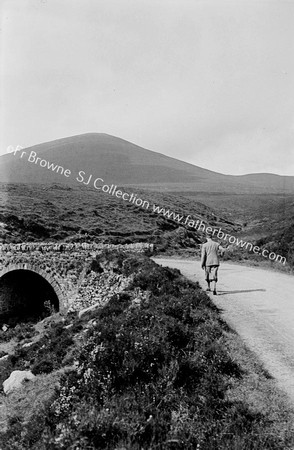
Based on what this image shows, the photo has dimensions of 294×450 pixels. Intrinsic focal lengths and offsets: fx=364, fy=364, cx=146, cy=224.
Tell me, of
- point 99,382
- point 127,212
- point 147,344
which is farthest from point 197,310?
point 127,212

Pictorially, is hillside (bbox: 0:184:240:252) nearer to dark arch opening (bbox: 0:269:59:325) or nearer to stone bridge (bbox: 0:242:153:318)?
stone bridge (bbox: 0:242:153:318)

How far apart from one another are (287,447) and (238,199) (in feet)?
335

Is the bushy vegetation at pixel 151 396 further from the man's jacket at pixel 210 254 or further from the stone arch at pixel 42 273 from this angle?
the stone arch at pixel 42 273

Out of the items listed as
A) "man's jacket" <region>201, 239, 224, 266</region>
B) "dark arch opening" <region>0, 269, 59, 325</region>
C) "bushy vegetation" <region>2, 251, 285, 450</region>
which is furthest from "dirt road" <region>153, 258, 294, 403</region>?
"dark arch opening" <region>0, 269, 59, 325</region>

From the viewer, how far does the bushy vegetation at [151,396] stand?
5.54m

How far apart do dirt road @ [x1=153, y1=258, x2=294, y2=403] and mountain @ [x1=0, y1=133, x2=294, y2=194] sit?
100169 millimetres

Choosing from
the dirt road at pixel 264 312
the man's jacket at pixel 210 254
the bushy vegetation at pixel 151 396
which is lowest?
the bushy vegetation at pixel 151 396

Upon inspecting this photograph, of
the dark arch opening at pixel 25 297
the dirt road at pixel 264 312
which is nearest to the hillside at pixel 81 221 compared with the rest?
the dark arch opening at pixel 25 297

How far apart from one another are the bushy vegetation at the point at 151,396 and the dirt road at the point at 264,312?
755 millimetres

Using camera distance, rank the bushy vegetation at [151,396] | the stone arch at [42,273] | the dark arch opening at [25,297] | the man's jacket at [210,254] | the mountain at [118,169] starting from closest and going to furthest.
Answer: the bushy vegetation at [151,396] < the man's jacket at [210,254] < the stone arch at [42,273] < the dark arch opening at [25,297] < the mountain at [118,169]

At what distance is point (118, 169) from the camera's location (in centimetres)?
14875

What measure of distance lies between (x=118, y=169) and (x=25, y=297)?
127 metres

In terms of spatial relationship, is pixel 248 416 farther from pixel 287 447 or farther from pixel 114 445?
pixel 114 445

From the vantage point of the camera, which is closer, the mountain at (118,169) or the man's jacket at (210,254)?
the man's jacket at (210,254)
